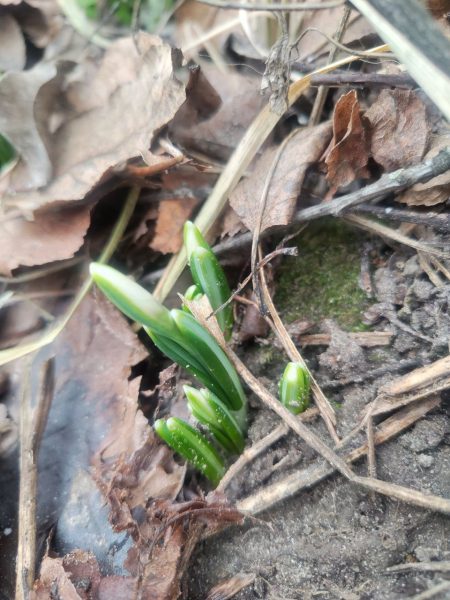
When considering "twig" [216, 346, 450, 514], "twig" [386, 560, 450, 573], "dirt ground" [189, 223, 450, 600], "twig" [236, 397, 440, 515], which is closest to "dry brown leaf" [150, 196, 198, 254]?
"twig" [216, 346, 450, 514]

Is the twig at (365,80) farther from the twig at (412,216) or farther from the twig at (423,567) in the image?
the twig at (423,567)

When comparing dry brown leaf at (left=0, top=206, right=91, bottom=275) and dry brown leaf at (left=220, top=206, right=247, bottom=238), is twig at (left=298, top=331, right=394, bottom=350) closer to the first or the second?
dry brown leaf at (left=220, top=206, right=247, bottom=238)

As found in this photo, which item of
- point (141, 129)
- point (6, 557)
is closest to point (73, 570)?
point (6, 557)

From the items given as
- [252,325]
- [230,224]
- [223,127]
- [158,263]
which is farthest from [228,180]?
[252,325]

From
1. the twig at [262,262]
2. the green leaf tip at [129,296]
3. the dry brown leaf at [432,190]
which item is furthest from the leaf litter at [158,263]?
the green leaf tip at [129,296]

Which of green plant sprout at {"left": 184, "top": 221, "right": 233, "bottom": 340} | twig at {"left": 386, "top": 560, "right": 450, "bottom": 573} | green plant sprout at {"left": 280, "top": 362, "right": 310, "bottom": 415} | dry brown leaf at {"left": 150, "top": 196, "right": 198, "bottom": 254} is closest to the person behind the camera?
twig at {"left": 386, "top": 560, "right": 450, "bottom": 573}
